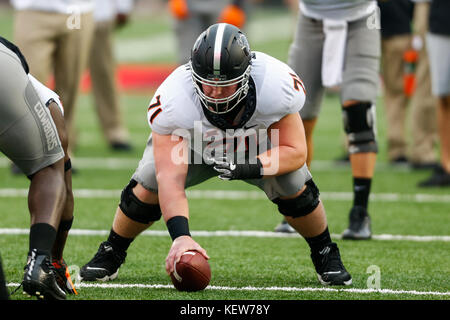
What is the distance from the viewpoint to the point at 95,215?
5598 millimetres

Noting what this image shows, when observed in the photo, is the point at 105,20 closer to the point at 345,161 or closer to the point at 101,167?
the point at 101,167

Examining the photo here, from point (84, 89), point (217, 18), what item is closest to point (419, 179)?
point (217, 18)

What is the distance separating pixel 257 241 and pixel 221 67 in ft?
5.04

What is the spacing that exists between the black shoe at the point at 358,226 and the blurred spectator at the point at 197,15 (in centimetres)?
335

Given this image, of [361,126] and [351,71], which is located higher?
[351,71]

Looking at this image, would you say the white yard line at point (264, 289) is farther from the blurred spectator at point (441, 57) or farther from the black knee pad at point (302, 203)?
the blurred spectator at point (441, 57)

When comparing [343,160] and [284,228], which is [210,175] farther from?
[343,160]

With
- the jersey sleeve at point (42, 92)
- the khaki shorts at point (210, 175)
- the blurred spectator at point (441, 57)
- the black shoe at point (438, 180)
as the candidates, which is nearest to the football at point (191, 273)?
the khaki shorts at point (210, 175)

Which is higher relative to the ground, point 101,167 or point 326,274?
point 326,274

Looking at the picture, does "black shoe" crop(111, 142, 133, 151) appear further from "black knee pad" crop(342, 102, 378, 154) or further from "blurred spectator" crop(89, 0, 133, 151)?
"black knee pad" crop(342, 102, 378, 154)

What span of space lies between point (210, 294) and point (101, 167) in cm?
413

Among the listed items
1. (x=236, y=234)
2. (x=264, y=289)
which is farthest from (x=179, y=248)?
(x=236, y=234)

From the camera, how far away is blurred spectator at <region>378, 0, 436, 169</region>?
7445mm

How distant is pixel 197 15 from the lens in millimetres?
8016
